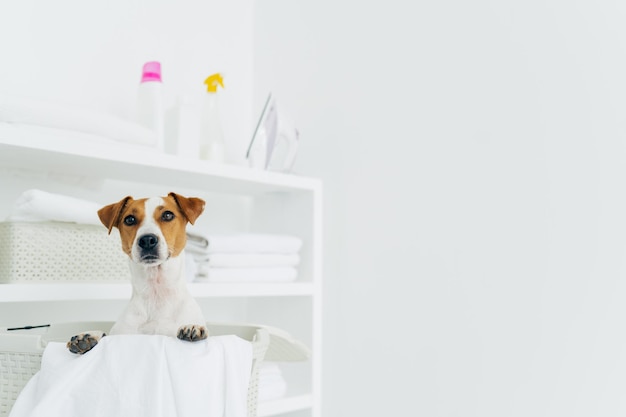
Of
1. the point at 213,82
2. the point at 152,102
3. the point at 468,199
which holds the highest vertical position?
the point at 213,82

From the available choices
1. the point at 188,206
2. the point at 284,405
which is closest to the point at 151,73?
the point at 188,206

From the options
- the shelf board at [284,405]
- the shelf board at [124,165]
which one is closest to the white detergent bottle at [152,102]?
the shelf board at [124,165]

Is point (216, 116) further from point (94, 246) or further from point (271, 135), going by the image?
point (94, 246)

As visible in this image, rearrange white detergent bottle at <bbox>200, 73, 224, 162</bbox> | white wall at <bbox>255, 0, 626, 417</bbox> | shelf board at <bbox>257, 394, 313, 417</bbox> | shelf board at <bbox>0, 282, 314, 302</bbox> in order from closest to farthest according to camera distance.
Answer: shelf board at <bbox>0, 282, 314, 302</bbox>, white wall at <bbox>255, 0, 626, 417</bbox>, shelf board at <bbox>257, 394, 313, 417</bbox>, white detergent bottle at <bbox>200, 73, 224, 162</bbox>

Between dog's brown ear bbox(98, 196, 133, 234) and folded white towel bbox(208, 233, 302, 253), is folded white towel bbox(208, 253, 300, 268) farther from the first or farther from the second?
dog's brown ear bbox(98, 196, 133, 234)

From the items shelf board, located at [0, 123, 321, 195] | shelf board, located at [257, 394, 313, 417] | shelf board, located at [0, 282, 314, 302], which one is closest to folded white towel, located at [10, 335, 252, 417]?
shelf board, located at [0, 282, 314, 302]

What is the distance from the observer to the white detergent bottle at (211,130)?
166 centimetres

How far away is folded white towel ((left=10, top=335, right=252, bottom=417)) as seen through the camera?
0.88m

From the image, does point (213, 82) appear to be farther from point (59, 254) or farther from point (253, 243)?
point (59, 254)

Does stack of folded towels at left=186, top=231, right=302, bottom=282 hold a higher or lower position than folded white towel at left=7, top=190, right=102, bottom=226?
lower

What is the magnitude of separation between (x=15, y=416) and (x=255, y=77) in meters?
1.39

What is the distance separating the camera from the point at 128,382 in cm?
89

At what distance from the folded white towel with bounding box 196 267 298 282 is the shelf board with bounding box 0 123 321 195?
0.70 ft

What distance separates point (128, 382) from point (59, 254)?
18.3 inches
